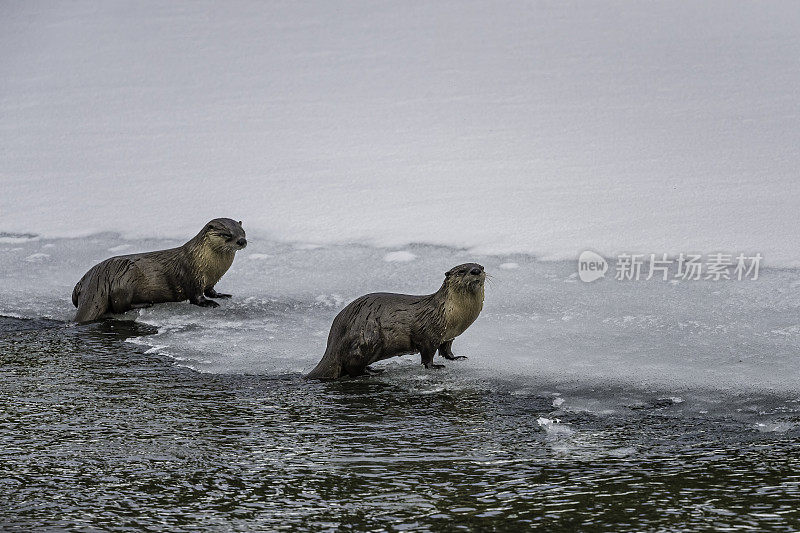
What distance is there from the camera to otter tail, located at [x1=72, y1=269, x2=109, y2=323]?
6832 mm

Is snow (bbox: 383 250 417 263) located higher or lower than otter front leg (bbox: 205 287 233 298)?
higher

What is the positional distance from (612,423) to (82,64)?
9553 mm

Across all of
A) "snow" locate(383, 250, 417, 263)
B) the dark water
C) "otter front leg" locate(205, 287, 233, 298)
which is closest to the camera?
the dark water

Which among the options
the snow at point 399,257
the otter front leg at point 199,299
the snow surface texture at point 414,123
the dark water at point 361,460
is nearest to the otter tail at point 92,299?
the otter front leg at point 199,299

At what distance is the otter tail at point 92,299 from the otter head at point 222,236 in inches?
25.9

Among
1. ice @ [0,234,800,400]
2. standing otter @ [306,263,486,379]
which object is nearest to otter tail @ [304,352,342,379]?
standing otter @ [306,263,486,379]

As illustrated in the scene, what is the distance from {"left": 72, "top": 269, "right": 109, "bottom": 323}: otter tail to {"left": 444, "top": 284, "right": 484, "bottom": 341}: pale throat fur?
226 centimetres

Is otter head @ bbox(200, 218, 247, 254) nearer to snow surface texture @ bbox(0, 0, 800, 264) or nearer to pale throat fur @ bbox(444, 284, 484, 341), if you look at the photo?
snow surface texture @ bbox(0, 0, 800, 264)

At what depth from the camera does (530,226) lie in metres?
7.93

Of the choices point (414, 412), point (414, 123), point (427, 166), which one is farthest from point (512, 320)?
point (414, 123)

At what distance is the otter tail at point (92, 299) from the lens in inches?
269

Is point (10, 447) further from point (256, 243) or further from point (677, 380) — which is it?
point (256, 243)

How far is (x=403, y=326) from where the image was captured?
18.7 feet

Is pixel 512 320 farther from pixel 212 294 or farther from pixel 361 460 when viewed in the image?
pixel 361 460
